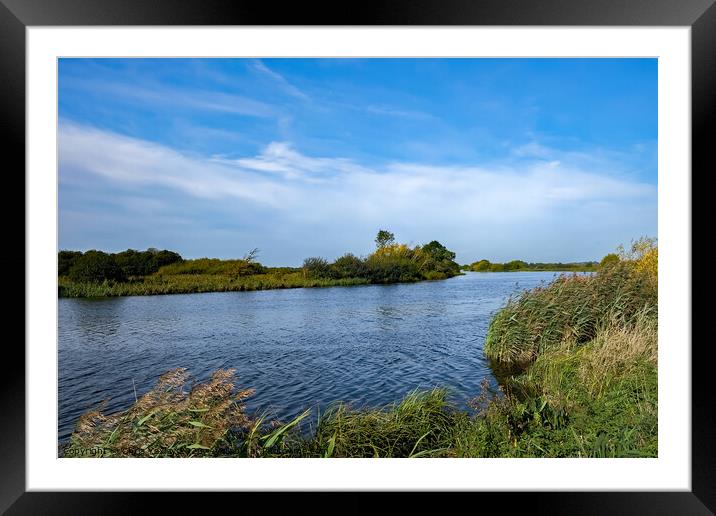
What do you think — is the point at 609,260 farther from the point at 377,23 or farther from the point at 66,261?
the point at 66,261

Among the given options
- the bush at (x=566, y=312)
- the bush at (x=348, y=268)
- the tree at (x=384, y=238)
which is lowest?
the bush at (x=566, y=312)

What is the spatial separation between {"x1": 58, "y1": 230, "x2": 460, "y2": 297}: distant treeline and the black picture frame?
8492 millimetres

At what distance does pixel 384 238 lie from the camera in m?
10.2

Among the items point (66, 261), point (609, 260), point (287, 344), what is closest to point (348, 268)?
point (287, 344)

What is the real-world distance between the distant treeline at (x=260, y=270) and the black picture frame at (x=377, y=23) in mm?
8492

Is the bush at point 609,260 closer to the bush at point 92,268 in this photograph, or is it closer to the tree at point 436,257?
the tree at point 436,257

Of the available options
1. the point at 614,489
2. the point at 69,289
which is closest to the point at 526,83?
the point at 614,489

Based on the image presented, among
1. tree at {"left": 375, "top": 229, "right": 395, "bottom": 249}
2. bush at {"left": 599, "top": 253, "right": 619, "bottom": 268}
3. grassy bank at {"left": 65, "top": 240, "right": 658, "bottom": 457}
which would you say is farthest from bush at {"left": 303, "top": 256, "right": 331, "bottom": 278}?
grassy bank at {"left": 65, "top": 240, "right": 658, "bottom": 457}

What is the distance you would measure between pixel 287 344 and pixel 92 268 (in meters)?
5.64

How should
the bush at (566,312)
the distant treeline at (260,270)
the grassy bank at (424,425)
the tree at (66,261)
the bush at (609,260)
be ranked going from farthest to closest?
the distant treeline at (260,270) → the tree at (66,261) → the bush at (609,260) → the bush at (566,312) → the grassy bank at (424,425)

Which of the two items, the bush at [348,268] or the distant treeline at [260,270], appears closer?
the distant treeline at [260,270]

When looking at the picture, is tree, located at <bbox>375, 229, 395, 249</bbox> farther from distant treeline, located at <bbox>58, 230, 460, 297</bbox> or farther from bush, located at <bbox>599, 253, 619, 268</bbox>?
bush, located at <bbox>599, 253, 619, 268</bbox>

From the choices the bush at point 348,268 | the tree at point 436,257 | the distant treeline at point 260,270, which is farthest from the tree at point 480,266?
the bush at point 348,268

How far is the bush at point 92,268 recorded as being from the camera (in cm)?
887
